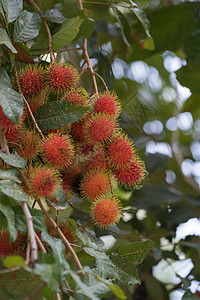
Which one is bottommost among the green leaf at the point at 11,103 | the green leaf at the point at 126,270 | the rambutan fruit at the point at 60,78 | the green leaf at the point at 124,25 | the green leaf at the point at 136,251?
the green leaf at the point at 136,251

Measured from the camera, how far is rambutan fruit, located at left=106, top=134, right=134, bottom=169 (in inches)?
36.0

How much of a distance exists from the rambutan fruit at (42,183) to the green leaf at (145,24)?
1.94ft

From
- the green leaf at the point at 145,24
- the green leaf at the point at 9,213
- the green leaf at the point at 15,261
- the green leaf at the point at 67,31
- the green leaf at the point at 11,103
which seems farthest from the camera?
the green leaf at the point at 145,24

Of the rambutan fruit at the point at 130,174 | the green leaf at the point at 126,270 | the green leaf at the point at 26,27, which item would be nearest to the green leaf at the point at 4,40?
the green leaf at the point at 26,27

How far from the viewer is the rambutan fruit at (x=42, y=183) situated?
760 millimetres

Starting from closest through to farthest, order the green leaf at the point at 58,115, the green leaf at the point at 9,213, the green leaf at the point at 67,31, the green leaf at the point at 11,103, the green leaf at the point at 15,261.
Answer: the green leaf at the point at 15,261
the green leaf at the point at 9,213
the green leaf at the point at 11,103
the green leaf at the point at 58,115
the green leaf at the point at 67,31

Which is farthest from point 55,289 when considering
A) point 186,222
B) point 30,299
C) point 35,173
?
point 186,222

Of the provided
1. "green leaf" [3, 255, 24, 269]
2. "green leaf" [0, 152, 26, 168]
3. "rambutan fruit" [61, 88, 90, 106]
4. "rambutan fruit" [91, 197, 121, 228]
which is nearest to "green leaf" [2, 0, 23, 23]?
"rambutan fruit" [61, 88, 90, 106]

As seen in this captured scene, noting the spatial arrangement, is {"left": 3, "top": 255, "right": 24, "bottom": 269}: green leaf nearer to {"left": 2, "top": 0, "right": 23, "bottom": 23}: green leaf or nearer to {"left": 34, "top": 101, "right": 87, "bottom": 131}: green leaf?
{"left": 34, "top": 101, "right": 87, "bottom": 131}: green leaf

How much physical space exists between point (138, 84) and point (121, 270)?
778 millimetres

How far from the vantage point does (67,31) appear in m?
1.00

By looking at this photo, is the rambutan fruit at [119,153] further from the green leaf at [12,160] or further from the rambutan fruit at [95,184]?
the green leaf at [12,160]

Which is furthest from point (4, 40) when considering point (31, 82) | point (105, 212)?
point (105, 212)

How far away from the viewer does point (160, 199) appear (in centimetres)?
111
